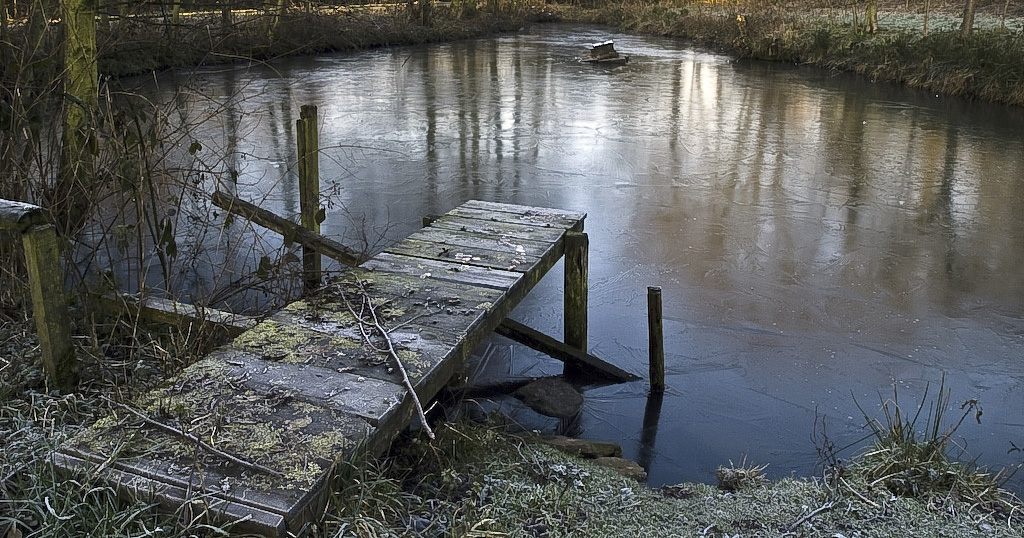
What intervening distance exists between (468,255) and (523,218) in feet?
3.02

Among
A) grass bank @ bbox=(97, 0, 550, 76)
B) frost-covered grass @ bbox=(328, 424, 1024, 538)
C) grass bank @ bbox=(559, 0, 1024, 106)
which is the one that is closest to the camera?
frost-covered grass @ bbox=(328, 424, 1024, 538)

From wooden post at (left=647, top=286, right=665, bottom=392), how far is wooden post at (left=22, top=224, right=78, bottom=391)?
2.80 metres

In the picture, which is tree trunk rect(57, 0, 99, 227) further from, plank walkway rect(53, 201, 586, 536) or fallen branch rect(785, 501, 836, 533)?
fallen branch rect(785, 501, 836, 533)

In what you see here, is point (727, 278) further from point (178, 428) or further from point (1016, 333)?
point (178, 428)

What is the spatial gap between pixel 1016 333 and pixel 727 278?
1895 mm

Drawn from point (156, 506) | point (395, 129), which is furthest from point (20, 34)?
point (395, 129)

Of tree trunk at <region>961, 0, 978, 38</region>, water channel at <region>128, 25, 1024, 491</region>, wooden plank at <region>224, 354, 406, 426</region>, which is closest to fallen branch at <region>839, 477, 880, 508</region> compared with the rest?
water channel at <region>128, 25, 1024, 491</region>

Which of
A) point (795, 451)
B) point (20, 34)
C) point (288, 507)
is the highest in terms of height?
point (20, 34)

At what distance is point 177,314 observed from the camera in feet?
13.5

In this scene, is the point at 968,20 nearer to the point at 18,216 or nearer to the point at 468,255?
the point at 468,255

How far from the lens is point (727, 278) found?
6773 mm

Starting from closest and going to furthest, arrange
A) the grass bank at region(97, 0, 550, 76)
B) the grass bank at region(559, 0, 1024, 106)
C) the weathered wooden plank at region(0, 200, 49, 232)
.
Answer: the weathered wooden plank at region(0, 200, 49, 232)
the grass bank at region(97, 0, 550, 76)
the grass bank at region(559, 0, 1024, 106)

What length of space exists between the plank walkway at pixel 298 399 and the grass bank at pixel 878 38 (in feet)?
46.8

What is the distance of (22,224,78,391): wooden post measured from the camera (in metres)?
3.06
